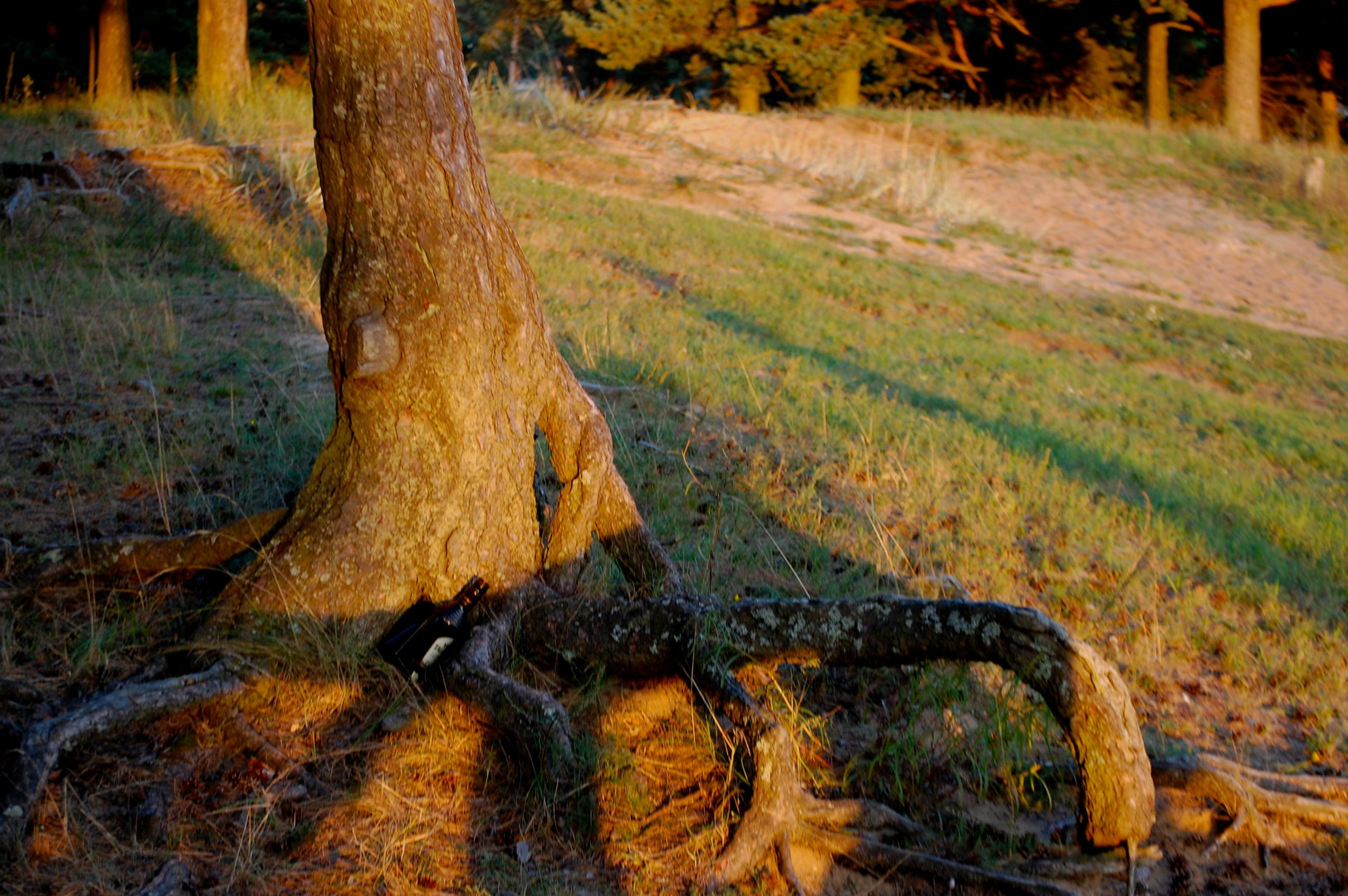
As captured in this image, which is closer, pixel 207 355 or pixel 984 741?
pixel 984 741

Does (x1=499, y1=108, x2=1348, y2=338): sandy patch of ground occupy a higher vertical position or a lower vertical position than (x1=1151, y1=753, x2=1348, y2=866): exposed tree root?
higher

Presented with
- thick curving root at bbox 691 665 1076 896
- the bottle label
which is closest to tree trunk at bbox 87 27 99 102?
the bottle label

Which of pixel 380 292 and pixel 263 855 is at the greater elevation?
pixel 380 292

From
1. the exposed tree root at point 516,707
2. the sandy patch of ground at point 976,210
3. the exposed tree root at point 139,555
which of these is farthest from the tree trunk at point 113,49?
the exposed tree root at point 516,707

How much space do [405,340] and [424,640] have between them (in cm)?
106

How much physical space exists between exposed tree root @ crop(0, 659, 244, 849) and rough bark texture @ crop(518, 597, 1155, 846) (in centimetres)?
107

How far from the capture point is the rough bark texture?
3182 mm

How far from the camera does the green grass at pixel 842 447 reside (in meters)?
4.93

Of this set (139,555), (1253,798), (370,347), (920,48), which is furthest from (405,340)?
(920,48)

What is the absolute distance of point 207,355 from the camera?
7047mm

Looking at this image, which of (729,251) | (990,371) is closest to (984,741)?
(990,371)

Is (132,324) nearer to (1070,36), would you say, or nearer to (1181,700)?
(1181,700)

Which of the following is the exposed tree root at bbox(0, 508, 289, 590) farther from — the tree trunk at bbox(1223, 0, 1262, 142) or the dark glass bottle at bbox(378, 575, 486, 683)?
the tree trunk at bbox(1223, 0, 1262, 142)

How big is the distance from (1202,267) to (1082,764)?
1706 cm
